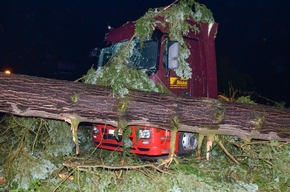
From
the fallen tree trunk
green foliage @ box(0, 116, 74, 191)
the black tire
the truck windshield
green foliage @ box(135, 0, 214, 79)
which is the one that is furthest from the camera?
the truck windshield

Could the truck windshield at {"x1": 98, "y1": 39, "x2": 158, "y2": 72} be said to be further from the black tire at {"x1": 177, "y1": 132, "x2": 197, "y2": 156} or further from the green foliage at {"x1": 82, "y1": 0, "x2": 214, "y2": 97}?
the black tire at {"x1": 177, "y1": 132, "x2": 197, "y2": 156}

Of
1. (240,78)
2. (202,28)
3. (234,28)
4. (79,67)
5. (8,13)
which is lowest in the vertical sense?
(202,28)

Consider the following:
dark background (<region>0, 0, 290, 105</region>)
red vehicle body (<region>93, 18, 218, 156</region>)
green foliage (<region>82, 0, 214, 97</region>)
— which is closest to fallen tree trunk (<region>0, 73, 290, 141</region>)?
green foliage (<region>82, 0, 214, 97</region>)

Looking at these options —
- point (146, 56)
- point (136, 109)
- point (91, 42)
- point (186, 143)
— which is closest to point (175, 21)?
point (146, 56)

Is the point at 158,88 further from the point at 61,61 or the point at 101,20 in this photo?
the point at 101,20

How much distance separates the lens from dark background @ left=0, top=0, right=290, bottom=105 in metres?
22.4

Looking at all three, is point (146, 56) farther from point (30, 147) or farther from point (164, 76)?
point (30, 147)

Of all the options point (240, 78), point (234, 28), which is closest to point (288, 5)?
point (234, 28)

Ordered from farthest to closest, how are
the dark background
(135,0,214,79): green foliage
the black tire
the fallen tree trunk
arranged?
1. the dark background
2. the black tire
3. (135,0,214,79): green foliage
4. the fallen tree trunk

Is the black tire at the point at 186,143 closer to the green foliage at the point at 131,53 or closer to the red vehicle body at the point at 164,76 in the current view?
the red vehicle body at the point at 164,76

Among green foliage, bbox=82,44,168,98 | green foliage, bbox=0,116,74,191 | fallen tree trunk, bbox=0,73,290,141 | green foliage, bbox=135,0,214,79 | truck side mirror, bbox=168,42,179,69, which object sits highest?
green foliage, bbox=135,0,214,79

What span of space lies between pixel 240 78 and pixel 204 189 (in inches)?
615

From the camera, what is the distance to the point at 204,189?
131 inches

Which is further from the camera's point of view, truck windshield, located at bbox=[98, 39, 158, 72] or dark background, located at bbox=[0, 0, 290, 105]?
dark background, located at bbox=[0, 0, 290, 105]
